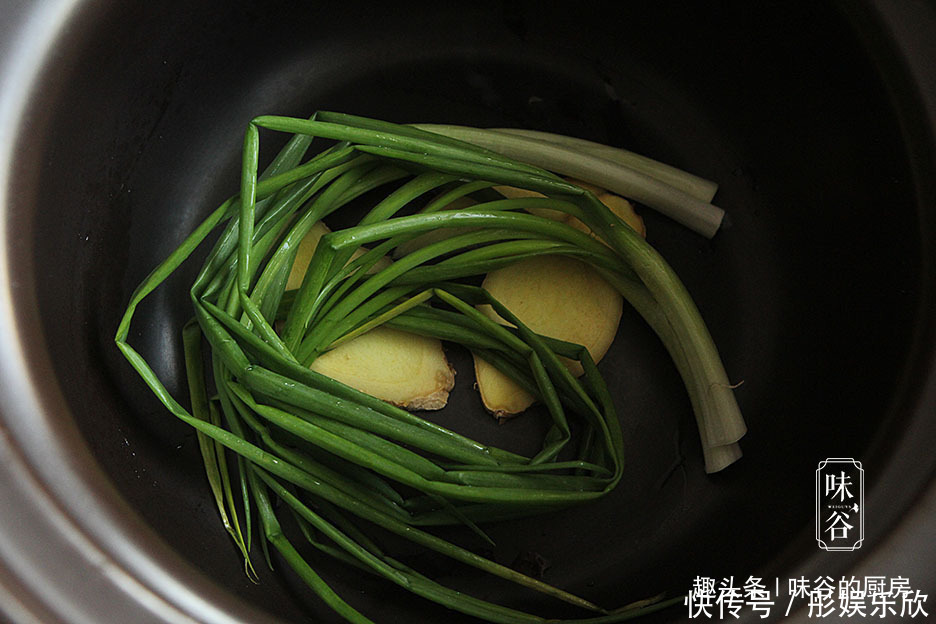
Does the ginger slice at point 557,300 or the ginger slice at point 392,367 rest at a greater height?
the ginger slice at point 557,300

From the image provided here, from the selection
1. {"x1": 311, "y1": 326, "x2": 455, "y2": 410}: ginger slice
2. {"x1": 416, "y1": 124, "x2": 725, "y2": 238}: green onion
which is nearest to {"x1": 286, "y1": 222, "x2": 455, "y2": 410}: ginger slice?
{"x1": 311, "y1": 326, "x2": 455, "y2": 410}: ginger slice

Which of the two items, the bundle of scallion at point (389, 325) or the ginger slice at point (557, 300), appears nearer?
the bundle of scallion at point (389, 325)

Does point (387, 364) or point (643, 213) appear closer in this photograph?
point (387, 364)

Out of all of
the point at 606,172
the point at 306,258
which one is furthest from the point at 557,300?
the point at 306,258

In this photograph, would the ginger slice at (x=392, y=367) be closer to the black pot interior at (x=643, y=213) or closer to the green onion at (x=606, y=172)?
the black pot interior at (x=643, y=213)

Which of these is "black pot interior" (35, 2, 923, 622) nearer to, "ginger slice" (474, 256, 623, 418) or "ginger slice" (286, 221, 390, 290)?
"ginger slice" (474, 256, 623, 418)

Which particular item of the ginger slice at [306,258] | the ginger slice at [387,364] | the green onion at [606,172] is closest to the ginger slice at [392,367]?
the ginger slice at [387,364]

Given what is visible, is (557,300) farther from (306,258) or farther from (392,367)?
(306,258)
